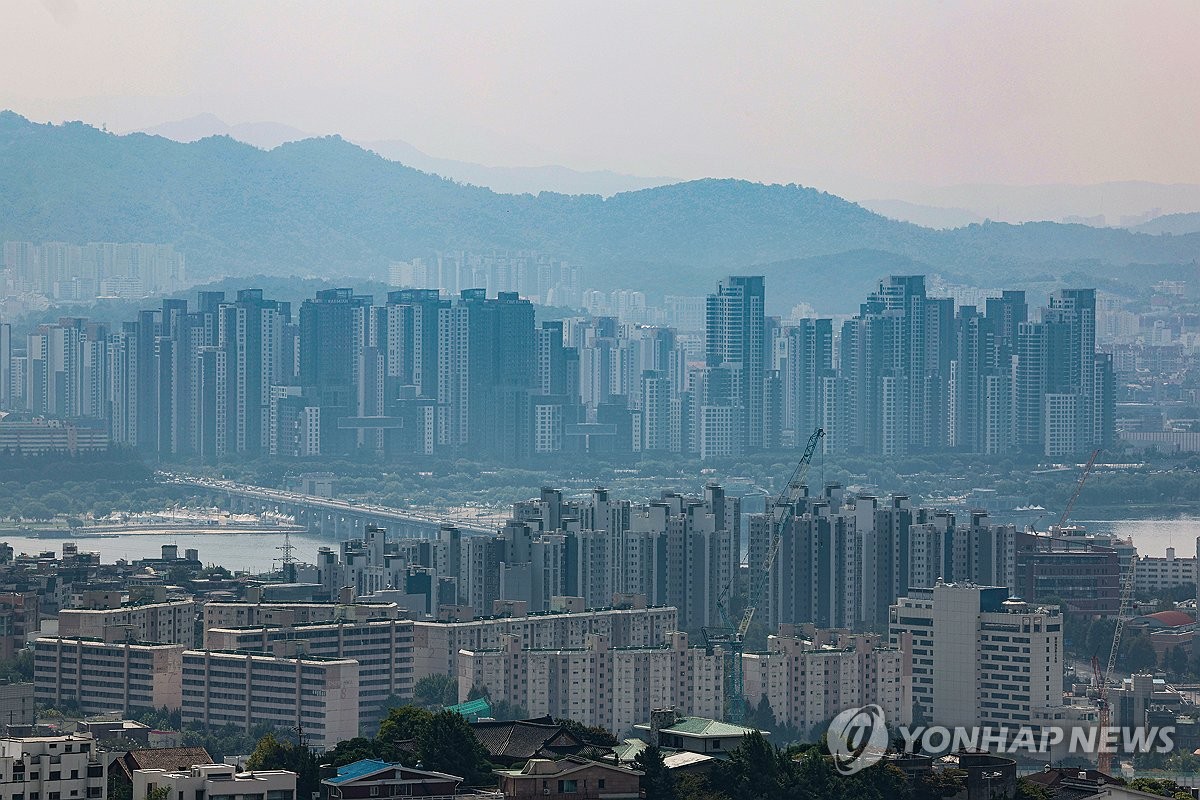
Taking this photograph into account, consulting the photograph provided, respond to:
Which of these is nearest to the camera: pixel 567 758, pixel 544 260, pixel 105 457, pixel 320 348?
pixel 567 758

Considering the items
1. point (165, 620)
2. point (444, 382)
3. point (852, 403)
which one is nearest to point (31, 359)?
point (444, 382)

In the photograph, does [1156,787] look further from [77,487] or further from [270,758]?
[77,487]

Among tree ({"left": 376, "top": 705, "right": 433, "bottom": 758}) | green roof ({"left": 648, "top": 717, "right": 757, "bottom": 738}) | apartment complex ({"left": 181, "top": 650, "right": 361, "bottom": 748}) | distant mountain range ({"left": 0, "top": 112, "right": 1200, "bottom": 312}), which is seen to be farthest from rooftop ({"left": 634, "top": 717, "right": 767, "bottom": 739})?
distant mountain range ({"left": 0, "top": 112, "right": 1200, "bottom": 312})

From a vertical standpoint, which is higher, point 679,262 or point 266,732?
point 679,262

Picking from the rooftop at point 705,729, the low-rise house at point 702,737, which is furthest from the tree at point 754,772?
the rooftop at point 705,729

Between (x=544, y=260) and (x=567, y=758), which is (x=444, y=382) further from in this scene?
(x=567, y=758)

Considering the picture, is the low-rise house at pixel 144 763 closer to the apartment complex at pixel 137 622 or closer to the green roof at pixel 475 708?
the green roof at pixel 475 708
